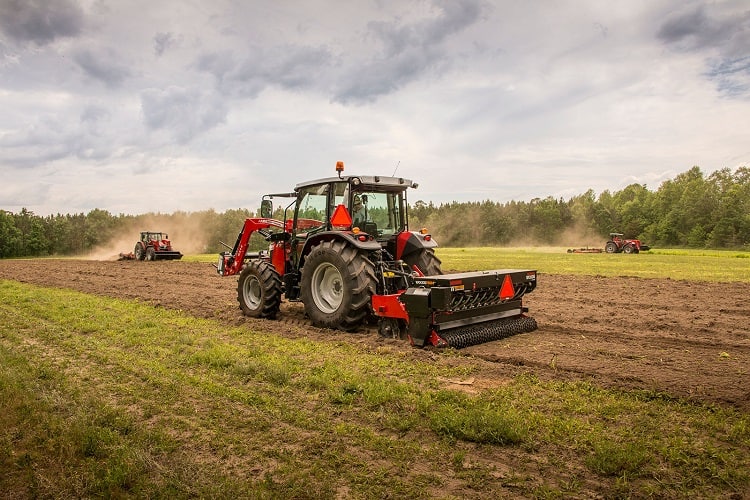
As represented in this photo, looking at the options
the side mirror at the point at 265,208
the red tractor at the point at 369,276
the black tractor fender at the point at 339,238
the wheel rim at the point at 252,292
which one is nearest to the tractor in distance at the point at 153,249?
the red tractor at the point at 369,276

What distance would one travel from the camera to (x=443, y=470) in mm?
3617

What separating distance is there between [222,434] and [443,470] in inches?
72.5

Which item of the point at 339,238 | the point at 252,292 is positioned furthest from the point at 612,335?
the point at 252,292

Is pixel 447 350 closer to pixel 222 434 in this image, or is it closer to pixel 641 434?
pixel 641 434

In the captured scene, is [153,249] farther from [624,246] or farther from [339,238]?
[624,246]

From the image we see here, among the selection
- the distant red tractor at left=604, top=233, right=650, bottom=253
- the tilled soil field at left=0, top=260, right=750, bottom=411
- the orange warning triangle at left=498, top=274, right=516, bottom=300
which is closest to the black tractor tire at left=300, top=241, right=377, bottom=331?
the tilled soil field at left=0, top=260, right=750, bottom=411

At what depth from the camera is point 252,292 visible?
10.1m

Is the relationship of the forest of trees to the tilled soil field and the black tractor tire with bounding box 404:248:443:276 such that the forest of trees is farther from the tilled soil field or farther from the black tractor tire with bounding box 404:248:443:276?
the black tractor tire with bounding box 404:248:443:276

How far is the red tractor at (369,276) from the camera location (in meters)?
7.15

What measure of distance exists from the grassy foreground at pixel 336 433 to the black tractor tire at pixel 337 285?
1.43 meters

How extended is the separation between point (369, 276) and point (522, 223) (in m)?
58.7

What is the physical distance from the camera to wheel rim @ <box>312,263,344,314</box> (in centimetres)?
862

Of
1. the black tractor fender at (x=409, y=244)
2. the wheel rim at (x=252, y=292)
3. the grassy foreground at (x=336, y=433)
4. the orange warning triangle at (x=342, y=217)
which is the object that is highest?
the orange warning triangle at (x=342, y=217)

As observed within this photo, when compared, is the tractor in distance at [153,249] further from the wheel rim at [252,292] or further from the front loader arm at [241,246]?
the wheel rim at [252,292]
